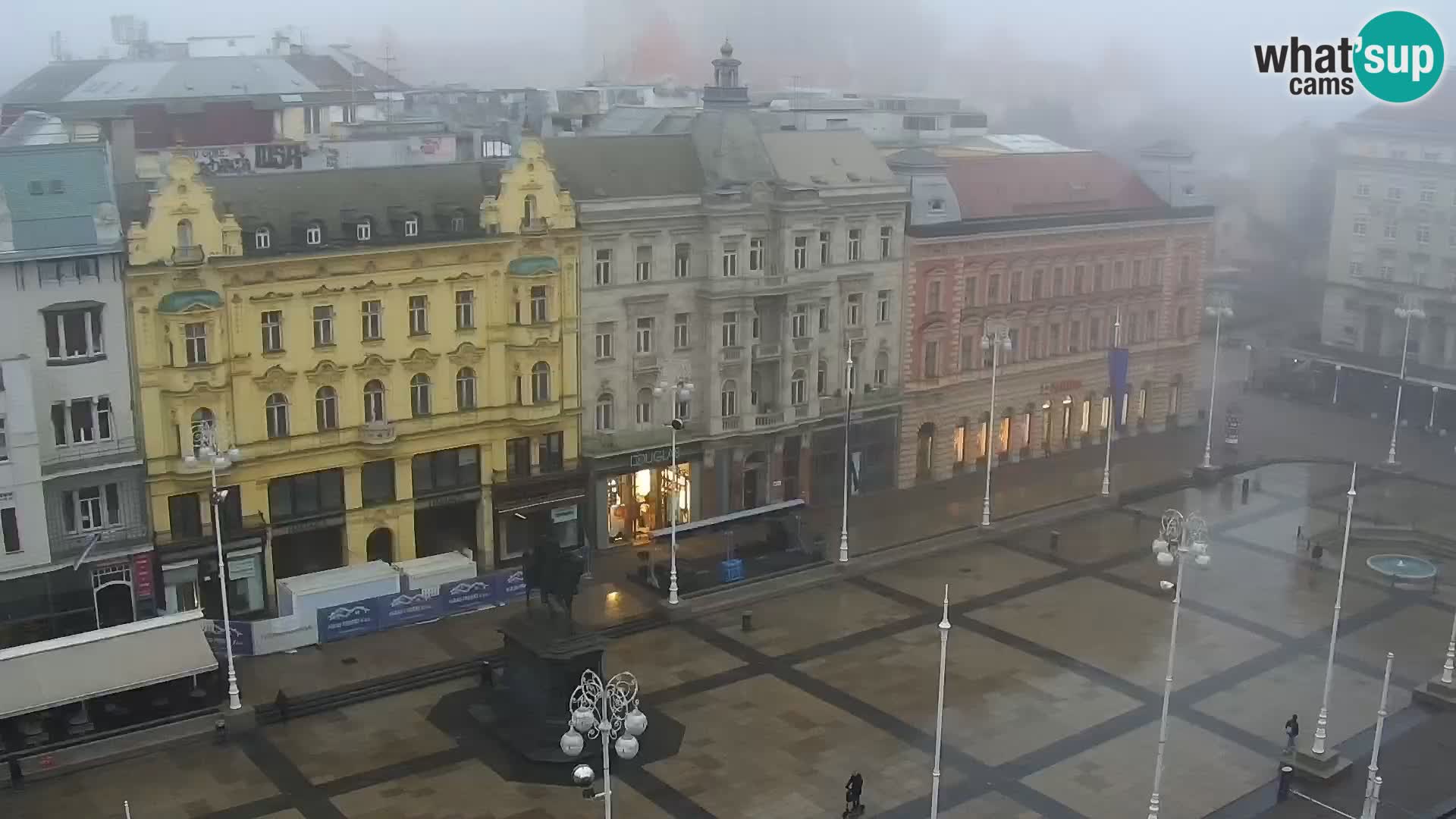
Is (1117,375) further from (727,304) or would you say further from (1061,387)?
(727,304)

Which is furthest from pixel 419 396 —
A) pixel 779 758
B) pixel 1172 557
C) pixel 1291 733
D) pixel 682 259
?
pixel 1291 733

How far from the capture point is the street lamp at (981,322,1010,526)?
64.3 meters

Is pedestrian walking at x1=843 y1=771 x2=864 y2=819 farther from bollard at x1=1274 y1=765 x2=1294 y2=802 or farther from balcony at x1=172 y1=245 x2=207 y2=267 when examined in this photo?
balcony at x1=172 y1=245 x2=207 y2=267

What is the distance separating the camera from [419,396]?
5500cm

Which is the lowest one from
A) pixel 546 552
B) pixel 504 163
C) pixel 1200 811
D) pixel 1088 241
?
pixel 1200 811

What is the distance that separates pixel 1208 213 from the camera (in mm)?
81000

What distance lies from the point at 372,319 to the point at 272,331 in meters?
3.90

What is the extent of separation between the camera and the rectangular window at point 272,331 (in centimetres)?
5094

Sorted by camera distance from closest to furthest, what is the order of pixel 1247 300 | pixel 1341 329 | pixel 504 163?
pixel 504 163
pixel 1341 329
pixel 1247 300

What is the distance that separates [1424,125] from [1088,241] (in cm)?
2791

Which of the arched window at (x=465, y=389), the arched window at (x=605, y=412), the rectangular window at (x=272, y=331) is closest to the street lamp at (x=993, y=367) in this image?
the arched window at (x=605, y=412)

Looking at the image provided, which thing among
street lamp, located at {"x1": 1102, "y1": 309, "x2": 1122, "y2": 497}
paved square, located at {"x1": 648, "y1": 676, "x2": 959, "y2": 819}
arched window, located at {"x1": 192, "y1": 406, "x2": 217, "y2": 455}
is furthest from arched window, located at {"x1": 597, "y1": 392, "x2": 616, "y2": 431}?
street lamp, located at {"x1": 1102, "y1": 309, "x2": 1122, "y2": 497}

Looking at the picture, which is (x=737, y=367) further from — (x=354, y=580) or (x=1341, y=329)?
(x=1341, y=329)

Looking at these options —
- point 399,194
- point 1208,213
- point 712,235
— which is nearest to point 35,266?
point 399,194
